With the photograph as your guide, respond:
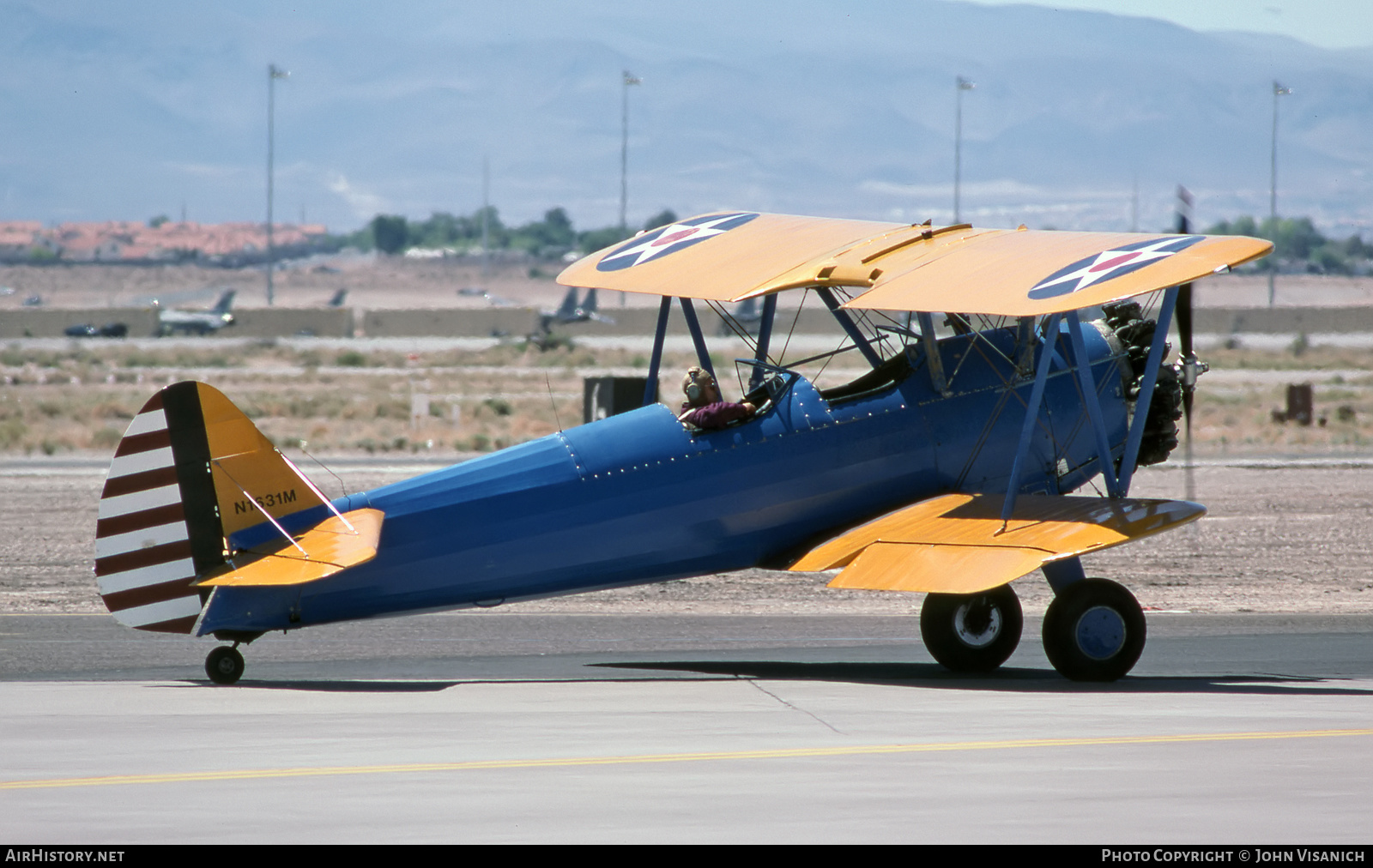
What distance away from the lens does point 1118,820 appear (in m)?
7.06

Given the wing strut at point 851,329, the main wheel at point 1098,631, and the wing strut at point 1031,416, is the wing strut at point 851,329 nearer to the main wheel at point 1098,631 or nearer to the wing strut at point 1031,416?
the wing strut at point 1031,416

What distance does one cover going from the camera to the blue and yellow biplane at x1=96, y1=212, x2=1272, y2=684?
11.0m

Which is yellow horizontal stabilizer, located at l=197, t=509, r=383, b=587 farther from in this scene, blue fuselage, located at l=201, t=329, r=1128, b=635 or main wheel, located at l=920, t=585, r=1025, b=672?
main wheel, located at l=920, t=585, r=1025, b=672

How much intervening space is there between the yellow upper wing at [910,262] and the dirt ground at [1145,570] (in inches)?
152

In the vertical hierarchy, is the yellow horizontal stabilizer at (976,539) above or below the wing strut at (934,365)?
below

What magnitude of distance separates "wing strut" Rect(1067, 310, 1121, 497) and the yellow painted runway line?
9.22ft

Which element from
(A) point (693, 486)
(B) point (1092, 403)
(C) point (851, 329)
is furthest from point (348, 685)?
(B) point (1092, 403)

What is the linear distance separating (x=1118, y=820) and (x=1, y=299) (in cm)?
15768

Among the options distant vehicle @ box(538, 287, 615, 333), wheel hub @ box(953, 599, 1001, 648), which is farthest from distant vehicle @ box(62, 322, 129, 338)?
wheel hub @ box(953, 599, 1001, 648)

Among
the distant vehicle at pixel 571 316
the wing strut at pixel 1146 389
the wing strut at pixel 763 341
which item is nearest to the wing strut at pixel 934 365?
the wing strut at pixel 763 341

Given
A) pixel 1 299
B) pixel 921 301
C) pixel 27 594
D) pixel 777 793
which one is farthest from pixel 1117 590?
pixel 1 299

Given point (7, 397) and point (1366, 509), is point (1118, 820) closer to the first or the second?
point (1366, 509)

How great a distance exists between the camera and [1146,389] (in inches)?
470

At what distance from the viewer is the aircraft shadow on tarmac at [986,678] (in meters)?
11.4
